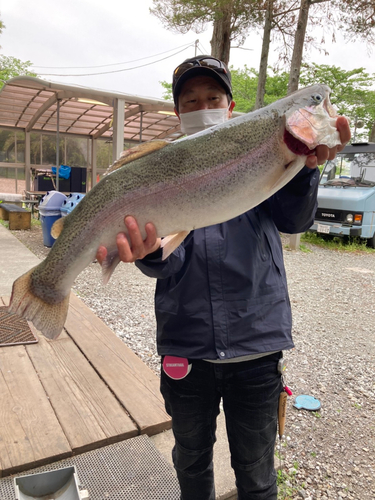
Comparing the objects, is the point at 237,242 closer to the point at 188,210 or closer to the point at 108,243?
the point at 188,210

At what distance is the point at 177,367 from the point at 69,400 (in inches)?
55.2

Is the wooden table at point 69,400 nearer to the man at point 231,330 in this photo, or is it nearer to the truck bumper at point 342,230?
the man at point 231,330

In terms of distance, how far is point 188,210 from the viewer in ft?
5.40

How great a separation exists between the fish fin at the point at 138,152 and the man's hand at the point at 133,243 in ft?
0.86

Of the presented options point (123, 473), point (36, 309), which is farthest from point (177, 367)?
point (123, 473)

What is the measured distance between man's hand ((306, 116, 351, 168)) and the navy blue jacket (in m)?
0.09

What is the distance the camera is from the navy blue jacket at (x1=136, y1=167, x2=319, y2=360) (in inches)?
69.6

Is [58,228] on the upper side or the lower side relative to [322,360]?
upper

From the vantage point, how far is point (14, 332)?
3.88 metres

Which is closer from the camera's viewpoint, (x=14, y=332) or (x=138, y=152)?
(x=138, y=152)

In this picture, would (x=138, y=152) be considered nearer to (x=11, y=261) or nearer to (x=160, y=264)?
(x=160, y=264)

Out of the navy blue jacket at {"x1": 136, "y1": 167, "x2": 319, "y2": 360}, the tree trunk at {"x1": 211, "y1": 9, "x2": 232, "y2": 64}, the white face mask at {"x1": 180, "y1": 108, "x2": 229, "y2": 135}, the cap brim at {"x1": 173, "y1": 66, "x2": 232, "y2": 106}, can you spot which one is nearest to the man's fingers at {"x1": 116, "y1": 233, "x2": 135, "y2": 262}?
the navy blue jacket at {"x1": 136, "y1": 167, "x2": 319, "y2": 360}

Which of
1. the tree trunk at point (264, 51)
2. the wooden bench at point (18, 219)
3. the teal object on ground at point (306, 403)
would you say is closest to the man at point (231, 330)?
the teal object on ground at point (306, 403)

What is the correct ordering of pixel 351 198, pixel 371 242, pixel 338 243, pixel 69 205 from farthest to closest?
pixel 338 243 < pixel 371 242 < pixel 351 198 < pixel 69 205
